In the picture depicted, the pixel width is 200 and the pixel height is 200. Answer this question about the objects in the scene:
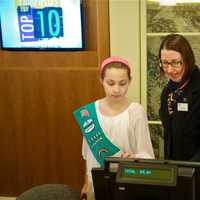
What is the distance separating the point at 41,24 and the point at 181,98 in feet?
4.89

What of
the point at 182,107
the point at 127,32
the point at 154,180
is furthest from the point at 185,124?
the point at 127,32

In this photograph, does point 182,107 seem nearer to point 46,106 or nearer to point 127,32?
point 127,32

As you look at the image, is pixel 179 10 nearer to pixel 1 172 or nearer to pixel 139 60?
pixel 139 60

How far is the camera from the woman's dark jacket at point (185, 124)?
182 cm

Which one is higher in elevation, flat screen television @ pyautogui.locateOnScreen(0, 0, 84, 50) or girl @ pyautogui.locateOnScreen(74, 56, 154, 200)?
flat screen television @ pyautogui.locateOnScreen(0, 0, 84, 50)

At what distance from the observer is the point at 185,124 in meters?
1.85

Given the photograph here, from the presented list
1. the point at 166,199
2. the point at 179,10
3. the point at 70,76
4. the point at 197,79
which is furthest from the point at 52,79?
the point at 166,199

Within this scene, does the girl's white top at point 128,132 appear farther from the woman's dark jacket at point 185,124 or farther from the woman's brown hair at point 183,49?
the woman's brown hair at point 183,49

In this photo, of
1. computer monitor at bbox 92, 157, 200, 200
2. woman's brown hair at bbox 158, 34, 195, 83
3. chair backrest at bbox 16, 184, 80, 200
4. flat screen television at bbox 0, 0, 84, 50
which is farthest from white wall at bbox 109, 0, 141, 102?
computer monitor at bbox 92, 157, 200, 200

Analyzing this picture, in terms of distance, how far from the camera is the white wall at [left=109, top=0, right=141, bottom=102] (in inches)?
107

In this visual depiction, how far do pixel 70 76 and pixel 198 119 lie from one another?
1391 millimetres

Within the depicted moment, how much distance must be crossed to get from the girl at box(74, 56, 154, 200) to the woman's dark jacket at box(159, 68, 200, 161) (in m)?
0.16

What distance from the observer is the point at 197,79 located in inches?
71.7

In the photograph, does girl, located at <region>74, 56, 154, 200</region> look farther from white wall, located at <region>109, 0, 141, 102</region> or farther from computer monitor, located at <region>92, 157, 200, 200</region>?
white wall, located at <region>109, 0, 141, 102</region>
